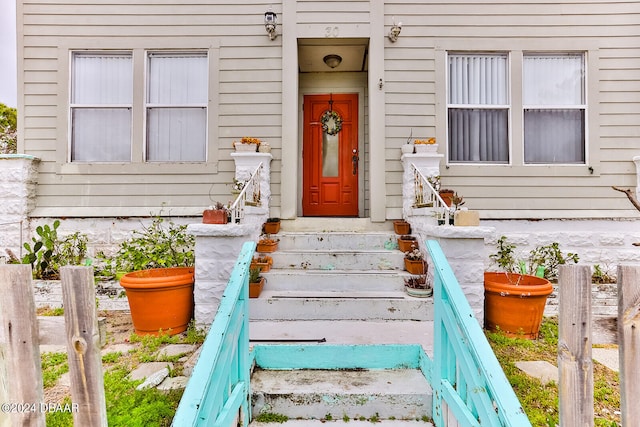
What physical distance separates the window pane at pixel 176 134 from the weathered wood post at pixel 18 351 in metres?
4.43

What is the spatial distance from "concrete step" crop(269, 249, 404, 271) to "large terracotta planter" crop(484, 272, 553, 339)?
1.02 metres

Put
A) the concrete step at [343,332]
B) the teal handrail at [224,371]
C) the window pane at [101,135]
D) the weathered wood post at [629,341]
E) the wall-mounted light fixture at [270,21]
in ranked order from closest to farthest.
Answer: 1. the weathered wood post at [629,341]
2. the teal handrail at [224,371]
3. the concrete step at [343,332]
4. the wall-mounted light fixture at [270,21]
5. the window pane at [101,135]

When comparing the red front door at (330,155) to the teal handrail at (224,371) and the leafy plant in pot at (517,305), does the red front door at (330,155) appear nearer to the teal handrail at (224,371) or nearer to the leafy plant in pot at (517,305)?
the leafy plant in pot at (517,305)

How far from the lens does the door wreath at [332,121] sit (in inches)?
247

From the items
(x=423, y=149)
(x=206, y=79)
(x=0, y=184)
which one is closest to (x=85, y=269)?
(x=423, y=149)

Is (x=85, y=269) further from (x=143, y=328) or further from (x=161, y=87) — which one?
(x=161, y=87)

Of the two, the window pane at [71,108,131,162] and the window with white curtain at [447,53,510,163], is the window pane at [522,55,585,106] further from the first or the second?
the window pane at [71,108,131,162]

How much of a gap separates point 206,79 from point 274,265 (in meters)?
3.08

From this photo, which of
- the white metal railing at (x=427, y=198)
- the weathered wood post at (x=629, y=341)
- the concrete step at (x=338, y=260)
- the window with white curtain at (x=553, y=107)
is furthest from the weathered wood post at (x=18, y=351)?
the window with white curtain at (x=553, y=107)

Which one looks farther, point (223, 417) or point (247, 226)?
point (247, 226)

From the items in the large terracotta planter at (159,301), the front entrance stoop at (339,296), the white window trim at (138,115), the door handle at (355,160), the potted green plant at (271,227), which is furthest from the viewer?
the door handle at (355,160)

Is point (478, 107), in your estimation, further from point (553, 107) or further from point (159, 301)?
point (159, 301)

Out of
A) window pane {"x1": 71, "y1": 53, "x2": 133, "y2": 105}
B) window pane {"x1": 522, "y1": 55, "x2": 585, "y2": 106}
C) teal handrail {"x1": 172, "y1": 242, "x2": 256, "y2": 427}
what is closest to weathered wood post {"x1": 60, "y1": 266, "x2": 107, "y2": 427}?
teal handrail {"x1": 172, "y1": 242, "x2": 256, "y2": 427}

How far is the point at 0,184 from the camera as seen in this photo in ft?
16.3
